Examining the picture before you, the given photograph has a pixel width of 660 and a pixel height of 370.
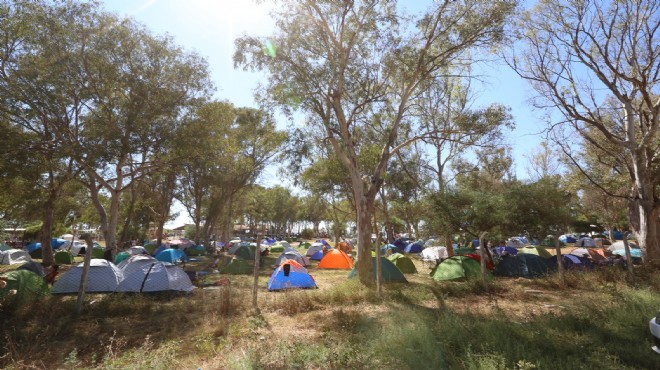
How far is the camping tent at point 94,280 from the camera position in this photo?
11656mm

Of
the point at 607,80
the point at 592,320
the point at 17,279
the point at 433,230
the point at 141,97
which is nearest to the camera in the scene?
the point at 592,320

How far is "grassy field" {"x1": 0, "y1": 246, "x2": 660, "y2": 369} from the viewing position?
17.2ft

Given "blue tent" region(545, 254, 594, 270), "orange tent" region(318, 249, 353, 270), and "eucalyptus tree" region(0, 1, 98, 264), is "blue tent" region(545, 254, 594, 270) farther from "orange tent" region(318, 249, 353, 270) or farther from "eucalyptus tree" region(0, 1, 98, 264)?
"eucalyptus tree" region(0, 1, 98, 264)

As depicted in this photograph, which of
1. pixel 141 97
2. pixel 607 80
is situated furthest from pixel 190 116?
pixel 607 80

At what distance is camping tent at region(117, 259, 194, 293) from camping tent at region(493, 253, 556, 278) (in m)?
14.1

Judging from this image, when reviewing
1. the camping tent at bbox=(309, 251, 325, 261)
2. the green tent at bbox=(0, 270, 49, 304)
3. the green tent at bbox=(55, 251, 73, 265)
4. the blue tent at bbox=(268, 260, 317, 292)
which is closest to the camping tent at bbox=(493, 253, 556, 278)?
the blue tent at bbox=(268, 260, 317, 292)

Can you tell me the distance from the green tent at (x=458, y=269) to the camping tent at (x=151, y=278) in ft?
34.1

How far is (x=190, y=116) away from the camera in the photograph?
51.3ft

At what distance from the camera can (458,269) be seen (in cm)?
1483

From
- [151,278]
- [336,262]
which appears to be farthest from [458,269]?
[151,278]

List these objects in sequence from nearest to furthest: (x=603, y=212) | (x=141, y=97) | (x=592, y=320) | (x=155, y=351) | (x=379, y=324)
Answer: (x=155, y=351), (x=592, y=320), (x=379, y=324), (x=141, y=97), (x=603, y=212)

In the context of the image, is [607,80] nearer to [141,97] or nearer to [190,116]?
[190,116]

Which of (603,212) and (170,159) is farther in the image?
(603,212)

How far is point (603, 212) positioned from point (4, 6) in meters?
47.8
